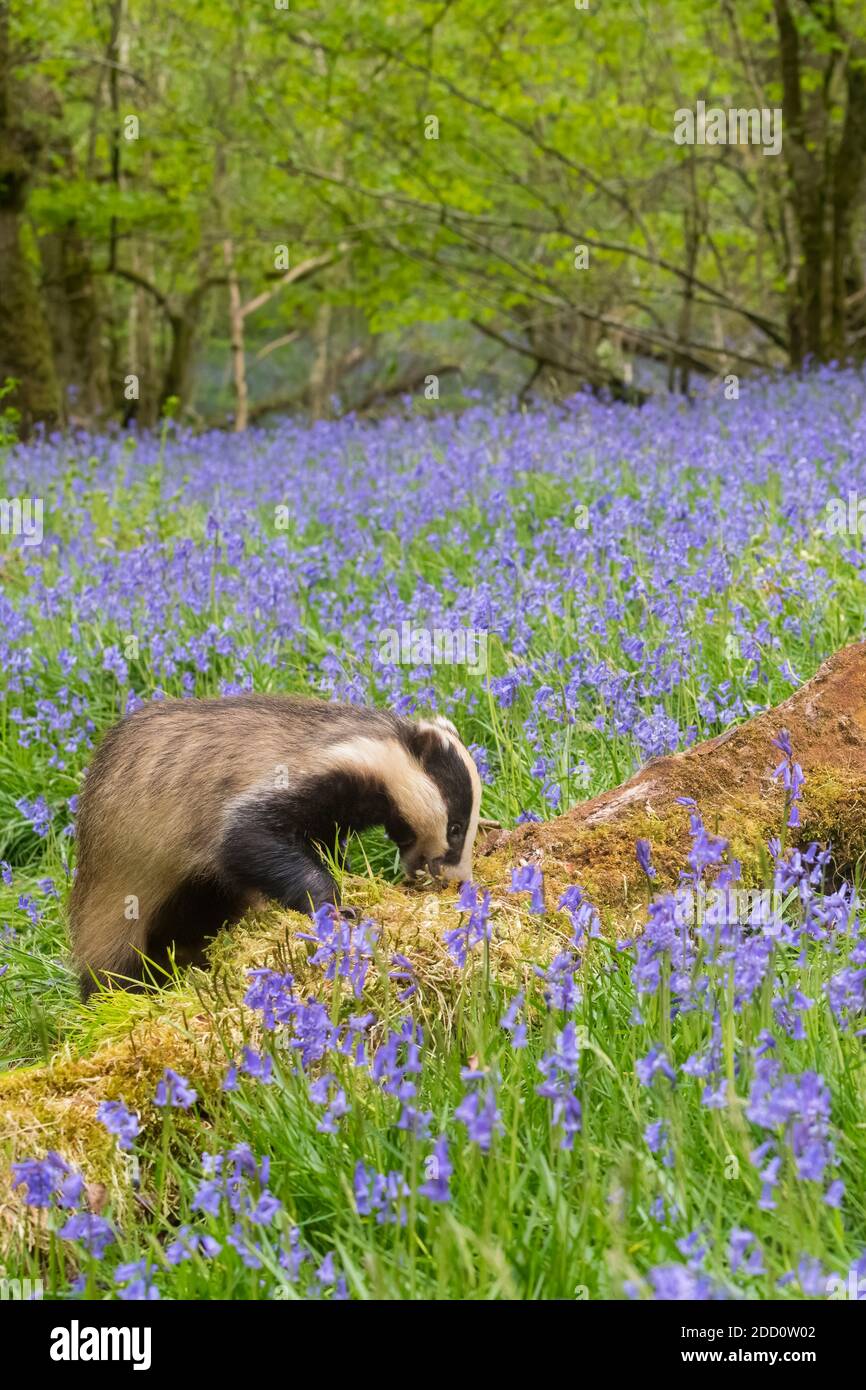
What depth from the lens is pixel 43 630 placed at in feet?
21.8

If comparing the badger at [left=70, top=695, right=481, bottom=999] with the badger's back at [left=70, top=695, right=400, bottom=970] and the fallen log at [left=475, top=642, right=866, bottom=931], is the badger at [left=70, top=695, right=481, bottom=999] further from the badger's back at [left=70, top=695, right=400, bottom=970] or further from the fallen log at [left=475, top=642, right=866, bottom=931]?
the fallen log at [left=475, top=642, right=866, bottom=931]

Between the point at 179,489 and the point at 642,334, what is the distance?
6.26 meters

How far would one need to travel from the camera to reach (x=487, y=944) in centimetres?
273

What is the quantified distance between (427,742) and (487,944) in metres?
1.37

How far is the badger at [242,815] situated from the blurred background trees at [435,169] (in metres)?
7.97

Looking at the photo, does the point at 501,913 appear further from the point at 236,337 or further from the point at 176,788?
the point at 236,337

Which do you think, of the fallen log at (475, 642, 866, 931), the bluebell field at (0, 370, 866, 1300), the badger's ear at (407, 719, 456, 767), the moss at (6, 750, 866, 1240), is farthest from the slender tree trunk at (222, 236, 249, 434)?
the moss at (6, 750, 866, 1240)

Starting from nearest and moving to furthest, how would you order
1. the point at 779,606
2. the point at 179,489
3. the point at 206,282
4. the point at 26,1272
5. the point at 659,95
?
the point at 26,1272, the point at 779,606, the point at 179,489, the point at 659,95, the point at 206,282

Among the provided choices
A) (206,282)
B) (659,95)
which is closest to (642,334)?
(659,95)

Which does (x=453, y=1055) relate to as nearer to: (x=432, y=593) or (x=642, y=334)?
(x=432, y=593)

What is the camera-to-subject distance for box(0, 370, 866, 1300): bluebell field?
224cm

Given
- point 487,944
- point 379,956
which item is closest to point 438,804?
point 487,944

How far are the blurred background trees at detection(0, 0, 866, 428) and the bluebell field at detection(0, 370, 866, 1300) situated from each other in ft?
13.3

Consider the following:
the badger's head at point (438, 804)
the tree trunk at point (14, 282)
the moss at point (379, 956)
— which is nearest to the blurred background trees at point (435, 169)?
the tree trunk at point (14, 282)
